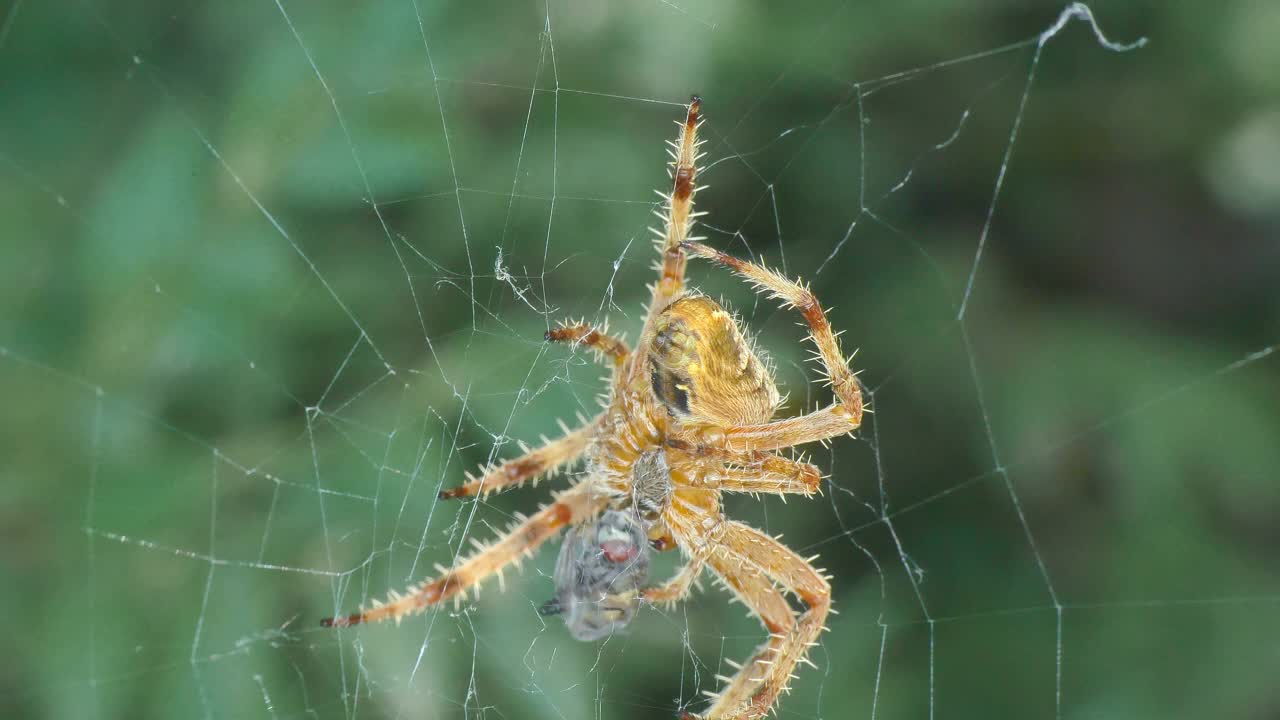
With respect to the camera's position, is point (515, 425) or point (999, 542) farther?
point (999, 542)

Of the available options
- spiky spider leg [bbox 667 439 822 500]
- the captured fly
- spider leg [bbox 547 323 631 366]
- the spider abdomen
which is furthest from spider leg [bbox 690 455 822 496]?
spider leg [bbox 547 323 631 366]

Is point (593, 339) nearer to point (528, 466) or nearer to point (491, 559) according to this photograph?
point (528, 466)

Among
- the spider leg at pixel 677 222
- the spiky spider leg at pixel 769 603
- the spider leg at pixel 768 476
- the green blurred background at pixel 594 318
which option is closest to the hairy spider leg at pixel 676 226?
the spider leg at pixel 677 222

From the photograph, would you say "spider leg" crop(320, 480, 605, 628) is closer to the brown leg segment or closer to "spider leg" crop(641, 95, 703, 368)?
the brown leg segment

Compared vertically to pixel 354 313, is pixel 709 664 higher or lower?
lower

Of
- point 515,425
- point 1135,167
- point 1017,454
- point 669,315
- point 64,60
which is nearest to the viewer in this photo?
point 669,315

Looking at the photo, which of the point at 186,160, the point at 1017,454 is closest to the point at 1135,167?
the point at 1017,454

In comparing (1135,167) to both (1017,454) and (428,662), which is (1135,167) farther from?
(428,662)

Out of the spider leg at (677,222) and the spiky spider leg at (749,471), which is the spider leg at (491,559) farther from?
the spider leg at (677,222)
